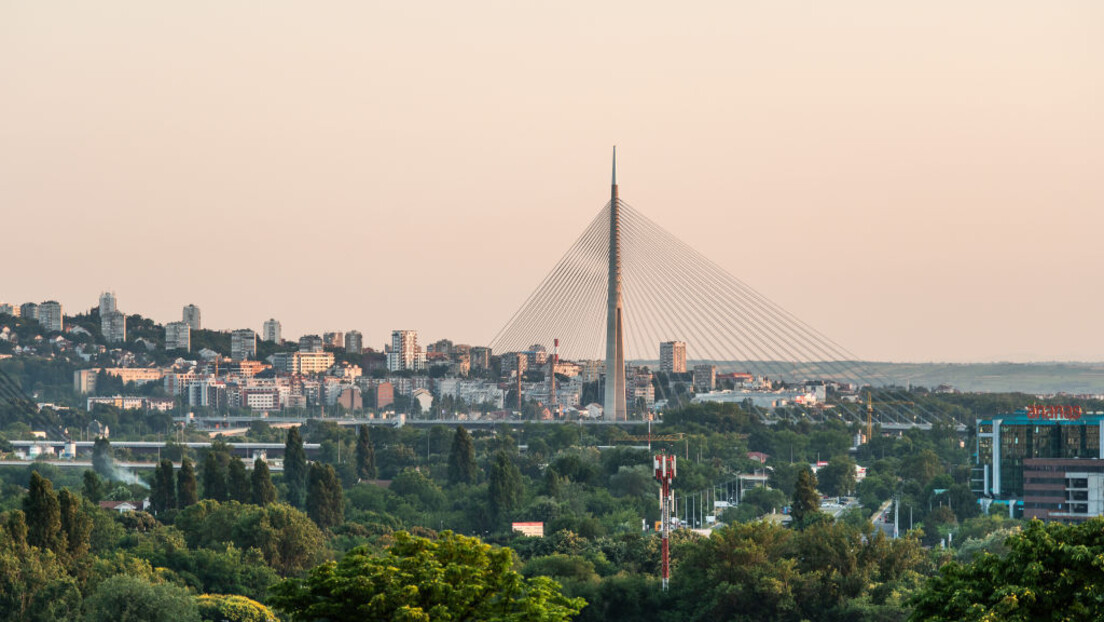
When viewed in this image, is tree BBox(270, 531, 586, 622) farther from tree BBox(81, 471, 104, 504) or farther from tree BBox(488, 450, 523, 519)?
tree BBox(488, 450, 523, 519)

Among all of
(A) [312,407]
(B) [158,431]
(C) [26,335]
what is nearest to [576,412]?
(B) [158,431]

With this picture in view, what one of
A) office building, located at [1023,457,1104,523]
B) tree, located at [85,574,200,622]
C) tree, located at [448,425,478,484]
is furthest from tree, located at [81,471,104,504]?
office building, located at [1023,457,1104,523]

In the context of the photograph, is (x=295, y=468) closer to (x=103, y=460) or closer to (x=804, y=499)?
(x=804, y=499)

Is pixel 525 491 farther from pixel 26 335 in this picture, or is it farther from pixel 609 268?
pixel 26 335

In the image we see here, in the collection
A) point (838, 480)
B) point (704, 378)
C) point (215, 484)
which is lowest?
point (838, 480)

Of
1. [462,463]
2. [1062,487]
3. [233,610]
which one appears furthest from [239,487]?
[1062,487]

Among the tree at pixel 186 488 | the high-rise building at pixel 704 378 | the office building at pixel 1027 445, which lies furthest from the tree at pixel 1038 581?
the high-rise building at pixel 704 378
